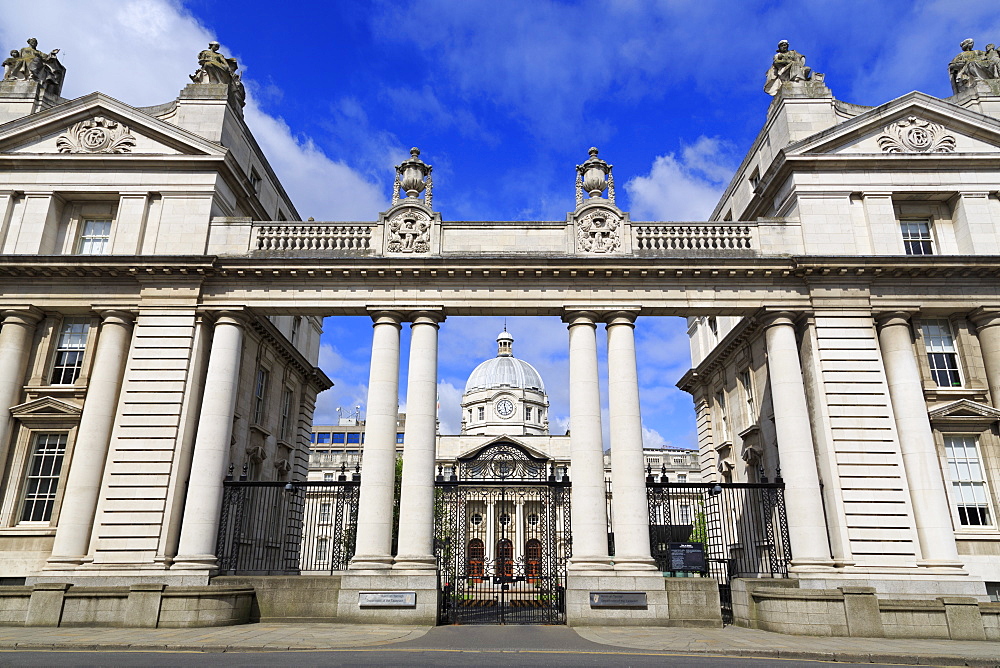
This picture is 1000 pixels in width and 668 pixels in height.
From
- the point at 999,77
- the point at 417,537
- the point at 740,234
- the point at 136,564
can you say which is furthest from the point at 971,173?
the point at 136,564

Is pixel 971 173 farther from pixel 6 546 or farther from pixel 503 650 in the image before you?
pixel 6 546

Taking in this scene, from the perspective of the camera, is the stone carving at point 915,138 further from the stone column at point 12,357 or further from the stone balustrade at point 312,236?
the stone column at point 12,357

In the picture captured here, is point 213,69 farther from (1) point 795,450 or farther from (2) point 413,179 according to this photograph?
(1) point 795,450

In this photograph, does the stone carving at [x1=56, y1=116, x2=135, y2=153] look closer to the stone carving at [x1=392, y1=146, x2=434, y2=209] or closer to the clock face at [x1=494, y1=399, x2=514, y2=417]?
the stone carving at [x1=392, y1=146, x2=434, y2=209]

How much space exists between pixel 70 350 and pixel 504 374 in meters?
89.5

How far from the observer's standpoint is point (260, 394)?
28062 mm

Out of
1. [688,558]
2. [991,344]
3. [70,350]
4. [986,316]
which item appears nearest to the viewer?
[688,558]

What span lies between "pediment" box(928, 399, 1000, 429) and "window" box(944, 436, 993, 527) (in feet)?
1.86

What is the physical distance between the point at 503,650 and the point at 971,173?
22.4 m

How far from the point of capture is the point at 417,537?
19562 mm

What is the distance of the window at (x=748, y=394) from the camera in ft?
90.6

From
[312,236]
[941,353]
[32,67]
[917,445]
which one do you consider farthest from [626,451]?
[32,67]

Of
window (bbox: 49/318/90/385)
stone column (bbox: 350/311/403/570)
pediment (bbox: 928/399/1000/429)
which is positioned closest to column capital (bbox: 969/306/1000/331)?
pediment (bbox: 928/399/1000/429)

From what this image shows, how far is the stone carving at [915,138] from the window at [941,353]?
622cm
